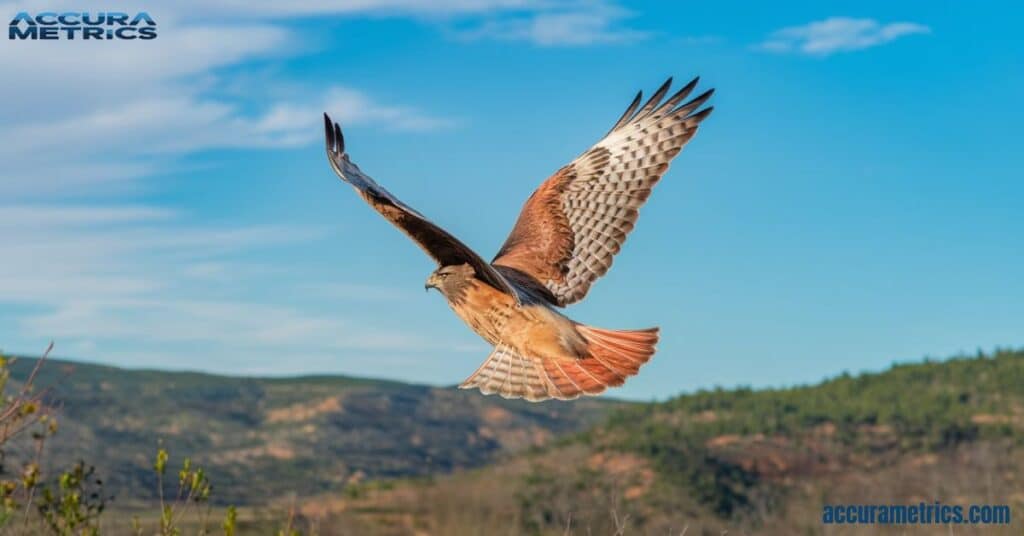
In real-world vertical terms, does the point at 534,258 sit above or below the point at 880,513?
above

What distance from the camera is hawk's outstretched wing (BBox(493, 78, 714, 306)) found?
29.5 feet

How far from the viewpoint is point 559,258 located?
29.6 ft

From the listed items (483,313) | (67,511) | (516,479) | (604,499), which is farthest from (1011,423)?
(67,511)

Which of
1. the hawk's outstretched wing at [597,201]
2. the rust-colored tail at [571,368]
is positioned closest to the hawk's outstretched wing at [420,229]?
the rust-colored tail at [571,368]

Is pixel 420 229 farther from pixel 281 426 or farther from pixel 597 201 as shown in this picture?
pixel 281 426

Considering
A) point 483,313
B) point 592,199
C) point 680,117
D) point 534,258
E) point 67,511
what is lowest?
point 67,511

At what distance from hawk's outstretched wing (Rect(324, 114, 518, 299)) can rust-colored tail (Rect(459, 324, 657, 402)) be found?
624 millimetres

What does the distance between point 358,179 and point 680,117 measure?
2.84 metres

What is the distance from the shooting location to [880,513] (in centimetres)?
1570

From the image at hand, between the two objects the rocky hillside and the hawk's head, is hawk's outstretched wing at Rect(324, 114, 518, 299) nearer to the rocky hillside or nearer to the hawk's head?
the hawk's head

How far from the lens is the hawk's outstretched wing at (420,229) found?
22.5ft

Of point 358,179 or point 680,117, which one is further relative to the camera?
point 680,117

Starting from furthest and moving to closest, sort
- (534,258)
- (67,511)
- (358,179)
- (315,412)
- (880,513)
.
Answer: (315,412)
(880,513)
(534,258)
(358,179)
(67,511)

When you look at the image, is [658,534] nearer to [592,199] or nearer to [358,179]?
[592,199]
